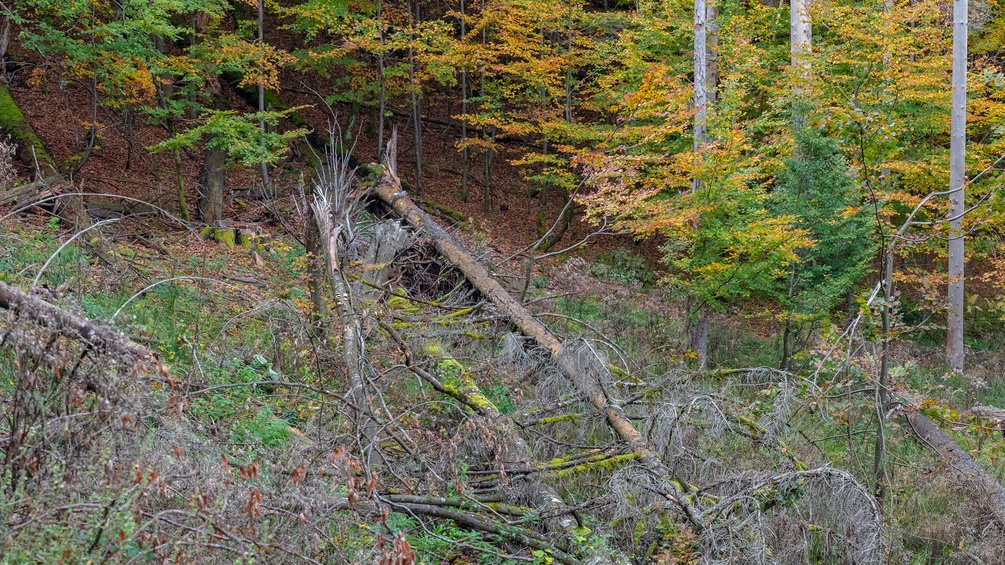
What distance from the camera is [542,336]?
8.74m

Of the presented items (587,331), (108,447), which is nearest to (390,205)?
(587,331)

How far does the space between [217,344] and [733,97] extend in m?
8.20

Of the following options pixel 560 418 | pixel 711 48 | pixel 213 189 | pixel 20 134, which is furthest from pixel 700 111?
pixel 20 134

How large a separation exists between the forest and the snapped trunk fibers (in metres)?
0.04

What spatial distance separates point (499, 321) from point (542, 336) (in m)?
0.79

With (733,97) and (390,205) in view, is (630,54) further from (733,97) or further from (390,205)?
(390,205)

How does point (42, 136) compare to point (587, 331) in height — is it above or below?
above

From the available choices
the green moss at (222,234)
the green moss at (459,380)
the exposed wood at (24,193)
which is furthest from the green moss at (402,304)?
the exposed wood at (24,193)

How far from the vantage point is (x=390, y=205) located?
40.0 feet

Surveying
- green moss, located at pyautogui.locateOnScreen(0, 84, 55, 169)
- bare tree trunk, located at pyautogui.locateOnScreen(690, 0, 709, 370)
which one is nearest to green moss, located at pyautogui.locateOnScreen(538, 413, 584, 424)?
bare tree trunk, located at pyautogui.locateOnScreen(690, 0, 709, 370)

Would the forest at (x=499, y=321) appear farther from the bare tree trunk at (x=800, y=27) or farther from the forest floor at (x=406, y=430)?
the bare tree trunk at (x=800, y=27)

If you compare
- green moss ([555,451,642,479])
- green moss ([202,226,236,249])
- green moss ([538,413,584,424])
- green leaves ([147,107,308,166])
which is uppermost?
green leaves ([147,107,308,166])

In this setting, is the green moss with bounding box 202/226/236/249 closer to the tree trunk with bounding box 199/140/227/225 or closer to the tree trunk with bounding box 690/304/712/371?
the tree trunk with bounding box 199/140/227/225

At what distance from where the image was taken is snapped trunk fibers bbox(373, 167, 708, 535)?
5.63m
